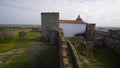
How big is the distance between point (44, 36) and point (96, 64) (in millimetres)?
14673

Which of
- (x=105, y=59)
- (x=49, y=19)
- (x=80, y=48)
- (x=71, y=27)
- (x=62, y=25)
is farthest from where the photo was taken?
(x=71, y=27)

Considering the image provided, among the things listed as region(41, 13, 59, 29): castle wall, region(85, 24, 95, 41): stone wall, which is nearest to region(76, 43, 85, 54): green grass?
region(41, 13, 59, 29): castle wall

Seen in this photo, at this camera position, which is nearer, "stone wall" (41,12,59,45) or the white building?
"stone wall" (41,12,59,45)

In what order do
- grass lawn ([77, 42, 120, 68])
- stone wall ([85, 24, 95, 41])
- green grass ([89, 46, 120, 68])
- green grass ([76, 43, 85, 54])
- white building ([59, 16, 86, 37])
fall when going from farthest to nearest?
white building ([59, 16, 86, 37]) → stone wall ([85, 24, 95, 41]) → green grass ([76, 43, 85, 54]) → green grass ([89, 46, 120, 68]) → grass lawn ([77, 42, 120, 68])

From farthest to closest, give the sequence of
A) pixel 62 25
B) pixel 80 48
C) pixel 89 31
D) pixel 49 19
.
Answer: pixel 89 31, pixel 62 25, pixel 49 19, pixel 80 48

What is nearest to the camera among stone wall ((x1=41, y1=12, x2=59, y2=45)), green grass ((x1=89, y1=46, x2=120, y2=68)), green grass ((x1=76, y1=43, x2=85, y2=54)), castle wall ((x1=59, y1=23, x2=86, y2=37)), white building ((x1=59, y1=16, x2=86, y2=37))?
green grass ((x1=89, y1=46, x2=120, y2=68))

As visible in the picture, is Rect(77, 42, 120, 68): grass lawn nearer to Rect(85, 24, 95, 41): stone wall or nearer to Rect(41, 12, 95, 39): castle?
Rect(41, 12, 95, 39): castle

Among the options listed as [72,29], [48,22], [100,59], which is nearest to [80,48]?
[100,59]

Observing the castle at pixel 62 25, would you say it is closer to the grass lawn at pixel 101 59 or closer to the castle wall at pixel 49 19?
the castle wall at pixel 49 19

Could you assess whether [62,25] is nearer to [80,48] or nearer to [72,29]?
[72,29]

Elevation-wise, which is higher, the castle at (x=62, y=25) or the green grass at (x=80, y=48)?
the castle at (x=62, y=25)

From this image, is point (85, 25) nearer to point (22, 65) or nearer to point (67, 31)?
point (67, 31)

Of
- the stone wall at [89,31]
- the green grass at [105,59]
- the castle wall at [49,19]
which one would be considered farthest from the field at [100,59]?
the stone wall at [89,31]

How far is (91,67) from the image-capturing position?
16.5m
